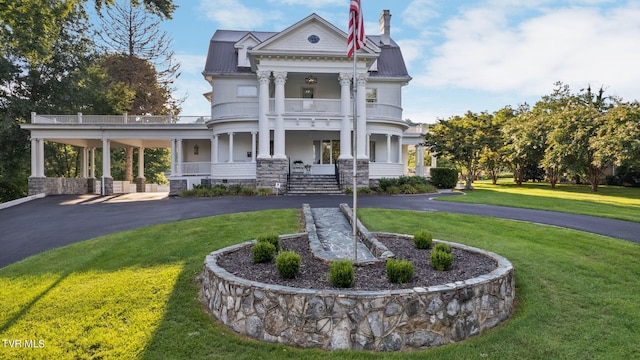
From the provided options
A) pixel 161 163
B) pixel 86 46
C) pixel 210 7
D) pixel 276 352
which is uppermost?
pixel 86 46

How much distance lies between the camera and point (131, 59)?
105 ft

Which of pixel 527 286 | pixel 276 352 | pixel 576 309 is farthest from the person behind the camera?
pixel 527 286

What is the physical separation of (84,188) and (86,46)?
40.9 feet

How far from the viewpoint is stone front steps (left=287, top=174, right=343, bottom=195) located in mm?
18656

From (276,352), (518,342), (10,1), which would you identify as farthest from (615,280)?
(10,1)

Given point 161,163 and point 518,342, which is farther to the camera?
point 161,163

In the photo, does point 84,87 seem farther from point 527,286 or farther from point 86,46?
point 527,286

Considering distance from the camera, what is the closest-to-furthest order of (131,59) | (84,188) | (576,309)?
(576,309) → (84,188) → (131,59)

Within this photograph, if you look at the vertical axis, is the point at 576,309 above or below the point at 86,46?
below

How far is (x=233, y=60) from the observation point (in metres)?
22.5

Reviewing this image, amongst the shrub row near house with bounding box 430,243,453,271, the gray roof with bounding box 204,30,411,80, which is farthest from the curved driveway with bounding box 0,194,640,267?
the gray roof with bounding box 204,30,411,80

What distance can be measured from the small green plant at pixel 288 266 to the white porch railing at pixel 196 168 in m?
17.8

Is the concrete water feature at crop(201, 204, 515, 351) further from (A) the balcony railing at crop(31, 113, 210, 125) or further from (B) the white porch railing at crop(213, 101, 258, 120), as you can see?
(A) the balcony railing at crop(31, 113, 210, 125)

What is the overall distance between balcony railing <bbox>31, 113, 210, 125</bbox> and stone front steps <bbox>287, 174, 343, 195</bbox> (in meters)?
7.81
